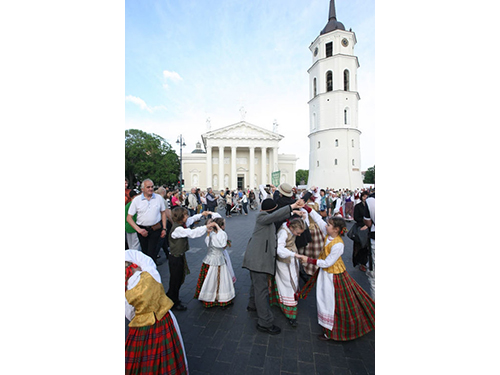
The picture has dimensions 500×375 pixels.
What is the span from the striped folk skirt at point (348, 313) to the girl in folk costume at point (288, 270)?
1.68 feet

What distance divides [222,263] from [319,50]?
3846 cm

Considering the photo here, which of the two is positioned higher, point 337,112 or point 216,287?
point 337,112

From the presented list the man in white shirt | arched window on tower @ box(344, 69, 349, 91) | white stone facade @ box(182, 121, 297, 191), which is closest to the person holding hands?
the man in white shirt

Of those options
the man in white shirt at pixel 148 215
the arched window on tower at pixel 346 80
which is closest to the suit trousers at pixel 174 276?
the man in white shirt at pixel 148 215

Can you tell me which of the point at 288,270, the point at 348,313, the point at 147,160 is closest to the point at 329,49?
the point at 147,160

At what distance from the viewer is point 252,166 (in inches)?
1706

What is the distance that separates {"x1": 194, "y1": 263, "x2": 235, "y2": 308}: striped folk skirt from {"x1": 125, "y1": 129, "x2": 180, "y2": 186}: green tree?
3326cm

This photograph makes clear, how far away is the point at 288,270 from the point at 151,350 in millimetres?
1955

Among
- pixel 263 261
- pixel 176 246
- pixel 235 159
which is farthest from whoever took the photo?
pixel 235 159

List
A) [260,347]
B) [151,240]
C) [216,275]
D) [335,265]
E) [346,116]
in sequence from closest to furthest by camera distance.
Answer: [260,347], [335,265], [216,275], [151,240], [346,116]

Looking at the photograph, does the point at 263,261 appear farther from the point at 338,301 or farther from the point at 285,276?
the point at 338,301

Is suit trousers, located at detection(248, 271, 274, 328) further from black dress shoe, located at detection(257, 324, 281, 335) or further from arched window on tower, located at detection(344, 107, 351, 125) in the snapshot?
arched window on tower, located at detection(344, 107, 351, 125)

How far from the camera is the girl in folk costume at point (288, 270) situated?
307cm

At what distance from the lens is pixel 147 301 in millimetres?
1676
